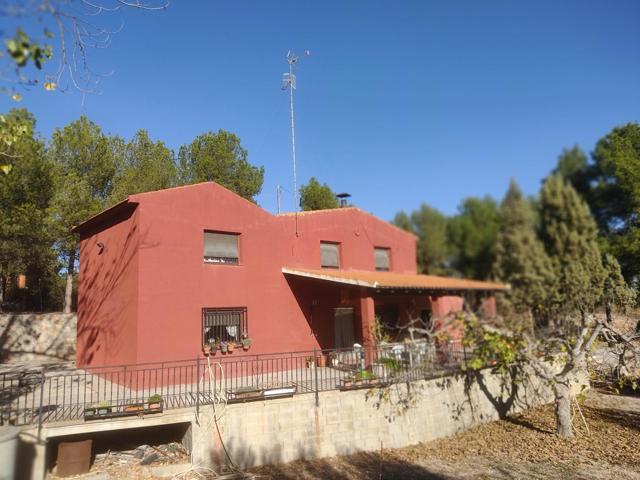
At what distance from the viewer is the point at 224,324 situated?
1298 centimetres

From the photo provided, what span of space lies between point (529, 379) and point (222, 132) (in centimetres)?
1749

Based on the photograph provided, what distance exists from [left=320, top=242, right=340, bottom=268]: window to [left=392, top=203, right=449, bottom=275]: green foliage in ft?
33.2

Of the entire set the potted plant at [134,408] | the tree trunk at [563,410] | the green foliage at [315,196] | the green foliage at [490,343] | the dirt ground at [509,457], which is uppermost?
the green foliage at [315,196]

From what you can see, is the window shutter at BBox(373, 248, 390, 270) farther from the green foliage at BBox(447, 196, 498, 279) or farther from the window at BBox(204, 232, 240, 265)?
the window at BBox(204, 232, 240, 265)

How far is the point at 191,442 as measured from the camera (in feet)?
28.8

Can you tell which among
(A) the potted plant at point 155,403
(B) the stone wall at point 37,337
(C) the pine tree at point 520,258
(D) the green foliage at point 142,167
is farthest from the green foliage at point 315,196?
(A) the potted plant at point 155,403

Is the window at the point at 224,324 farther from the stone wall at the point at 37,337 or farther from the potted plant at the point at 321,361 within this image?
the stone wall at the point at 37,337

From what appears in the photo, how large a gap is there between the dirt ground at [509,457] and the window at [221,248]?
20.8 feet

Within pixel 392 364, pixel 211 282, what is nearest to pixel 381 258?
pixel 392 364

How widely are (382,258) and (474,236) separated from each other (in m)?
5.00

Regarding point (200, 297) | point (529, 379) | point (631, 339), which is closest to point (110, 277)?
point (200, 297)

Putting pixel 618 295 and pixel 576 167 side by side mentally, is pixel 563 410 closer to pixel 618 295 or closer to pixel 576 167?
pixel 618 295

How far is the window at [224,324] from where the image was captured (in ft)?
41.4

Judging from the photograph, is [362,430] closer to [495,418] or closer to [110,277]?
[495,418]
